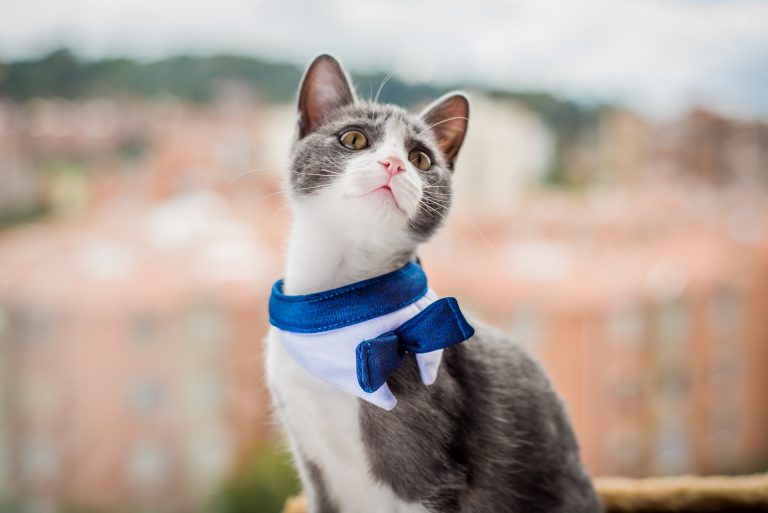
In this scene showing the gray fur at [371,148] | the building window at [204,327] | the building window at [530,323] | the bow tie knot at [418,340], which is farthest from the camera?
the building window at [530,323]

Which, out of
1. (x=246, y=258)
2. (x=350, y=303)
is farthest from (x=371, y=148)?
(x=246, y=258)

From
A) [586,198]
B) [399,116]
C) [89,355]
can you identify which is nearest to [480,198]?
[586,198]

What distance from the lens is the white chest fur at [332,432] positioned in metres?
0.78

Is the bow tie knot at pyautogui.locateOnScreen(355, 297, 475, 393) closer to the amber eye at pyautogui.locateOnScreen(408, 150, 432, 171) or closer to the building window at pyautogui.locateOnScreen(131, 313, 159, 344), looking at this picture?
the amber eye at pyautogui.locateOnScreen(408, 150, 432, 171)

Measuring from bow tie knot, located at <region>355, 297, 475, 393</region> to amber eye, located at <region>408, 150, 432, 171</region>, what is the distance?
0.63 ft

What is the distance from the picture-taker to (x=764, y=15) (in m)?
2.94

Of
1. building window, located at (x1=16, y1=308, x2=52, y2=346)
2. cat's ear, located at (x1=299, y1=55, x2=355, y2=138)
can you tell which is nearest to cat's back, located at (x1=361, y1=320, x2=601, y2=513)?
cat's ear, located at (x1=299, y1=55, x2=355, y2=138)

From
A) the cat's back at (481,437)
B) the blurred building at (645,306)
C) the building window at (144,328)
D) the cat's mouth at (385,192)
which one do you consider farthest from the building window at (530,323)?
the cat's mouth at (385,192)

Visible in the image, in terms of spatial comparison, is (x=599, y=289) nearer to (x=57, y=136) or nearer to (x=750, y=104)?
(x=750, y=104)

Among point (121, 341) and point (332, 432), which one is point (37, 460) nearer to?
point (121, 341)

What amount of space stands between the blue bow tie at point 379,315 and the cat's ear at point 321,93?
22 cm

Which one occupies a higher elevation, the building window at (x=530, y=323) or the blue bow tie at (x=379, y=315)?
the blue bow tie at (x=379, y=315)

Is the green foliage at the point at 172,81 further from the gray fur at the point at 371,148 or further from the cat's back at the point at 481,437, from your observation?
the cat's back at the point at 481,437

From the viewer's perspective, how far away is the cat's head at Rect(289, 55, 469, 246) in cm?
75
